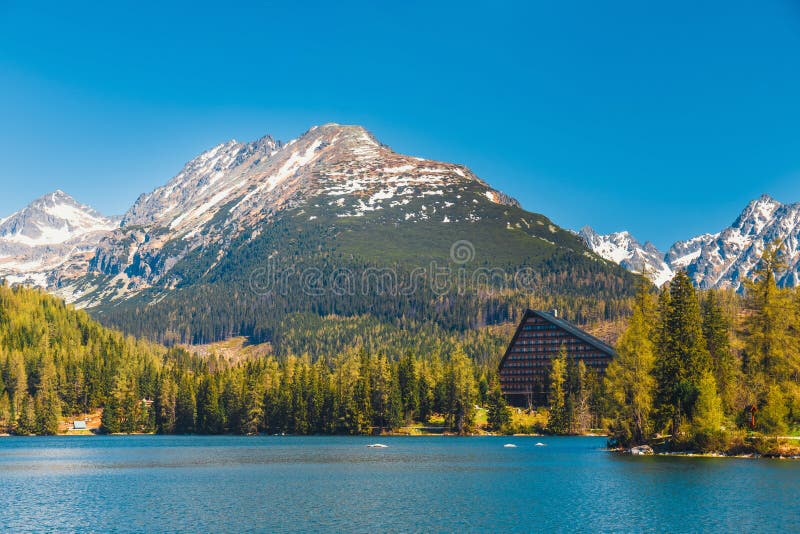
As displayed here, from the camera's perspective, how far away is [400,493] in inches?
3295

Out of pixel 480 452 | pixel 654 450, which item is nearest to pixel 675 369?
pixel 654 450

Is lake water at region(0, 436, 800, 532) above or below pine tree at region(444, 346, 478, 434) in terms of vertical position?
below

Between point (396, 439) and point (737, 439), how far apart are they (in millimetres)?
90677

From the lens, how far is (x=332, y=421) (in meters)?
197

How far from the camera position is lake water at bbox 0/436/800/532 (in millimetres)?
65250

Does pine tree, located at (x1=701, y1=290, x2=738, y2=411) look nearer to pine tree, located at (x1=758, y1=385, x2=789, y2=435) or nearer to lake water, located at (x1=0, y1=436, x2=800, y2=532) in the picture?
pine tree, located at (x1=758, y1=385, x2=789, y2=435)

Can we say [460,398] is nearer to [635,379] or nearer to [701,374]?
[635,379]

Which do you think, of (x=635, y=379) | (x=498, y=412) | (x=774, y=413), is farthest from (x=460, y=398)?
(x=774, y=413)

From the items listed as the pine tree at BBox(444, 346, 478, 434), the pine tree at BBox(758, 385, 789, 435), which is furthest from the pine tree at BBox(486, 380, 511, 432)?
the pine tree at BBox(758, 385, 789, 435)

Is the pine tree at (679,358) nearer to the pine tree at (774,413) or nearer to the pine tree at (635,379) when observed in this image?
the pine tree at (635,379)

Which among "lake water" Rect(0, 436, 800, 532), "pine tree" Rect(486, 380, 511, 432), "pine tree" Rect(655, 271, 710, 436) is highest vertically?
"pine tree" Rect(655, 271, 710, 436)

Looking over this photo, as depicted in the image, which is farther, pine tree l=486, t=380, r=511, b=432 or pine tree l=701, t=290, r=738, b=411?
pine tree l=486, t=380, r=511, b=432

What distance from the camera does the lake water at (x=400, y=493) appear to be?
65250mm

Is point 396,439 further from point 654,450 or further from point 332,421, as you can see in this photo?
point 654,450
